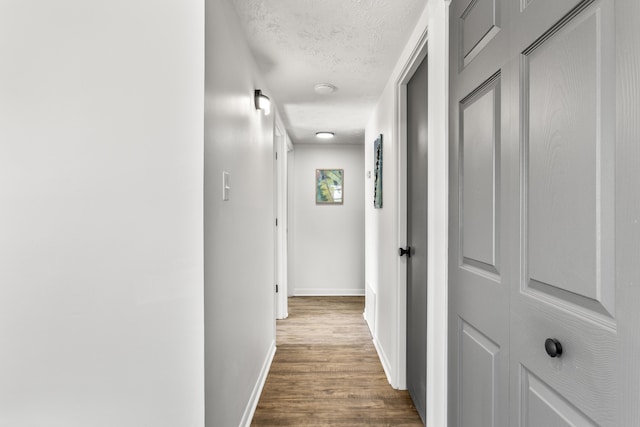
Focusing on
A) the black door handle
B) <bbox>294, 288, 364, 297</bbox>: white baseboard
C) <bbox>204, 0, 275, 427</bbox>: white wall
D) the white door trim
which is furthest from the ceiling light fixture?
the black door handle

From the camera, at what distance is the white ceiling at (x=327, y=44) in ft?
5.26

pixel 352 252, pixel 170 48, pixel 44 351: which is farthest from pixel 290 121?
pixel 44 351

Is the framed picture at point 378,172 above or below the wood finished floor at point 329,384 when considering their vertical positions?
above

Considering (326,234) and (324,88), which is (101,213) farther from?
(326,234)

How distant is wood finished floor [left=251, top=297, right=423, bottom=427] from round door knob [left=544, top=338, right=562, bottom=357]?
146 centimetres

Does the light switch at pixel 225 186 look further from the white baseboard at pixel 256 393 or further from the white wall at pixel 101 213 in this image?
the white baseboard at pixel 256 393

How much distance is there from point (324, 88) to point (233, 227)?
1.54 meters

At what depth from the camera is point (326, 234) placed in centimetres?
486

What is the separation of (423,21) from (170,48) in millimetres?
1192

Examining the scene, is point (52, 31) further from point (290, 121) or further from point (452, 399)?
point (290, 121)

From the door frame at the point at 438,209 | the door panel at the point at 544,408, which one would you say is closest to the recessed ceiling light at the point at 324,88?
the door frame at the point at 438,209

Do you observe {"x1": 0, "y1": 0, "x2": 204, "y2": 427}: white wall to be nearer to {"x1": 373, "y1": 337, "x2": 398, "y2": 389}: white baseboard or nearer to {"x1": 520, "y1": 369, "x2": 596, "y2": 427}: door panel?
{"x1": 520, "y1": 369, "x2": 596, "y2": 427}: door panel

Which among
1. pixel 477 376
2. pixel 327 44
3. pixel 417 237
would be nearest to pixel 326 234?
pixel 417 237

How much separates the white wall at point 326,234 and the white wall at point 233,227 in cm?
236
